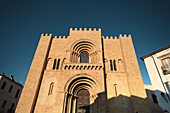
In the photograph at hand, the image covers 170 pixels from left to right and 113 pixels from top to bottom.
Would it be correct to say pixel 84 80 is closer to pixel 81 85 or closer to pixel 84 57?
pixel 81 85

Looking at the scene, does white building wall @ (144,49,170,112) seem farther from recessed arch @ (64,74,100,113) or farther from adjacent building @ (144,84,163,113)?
adjacent building @ (144,84,163,113)

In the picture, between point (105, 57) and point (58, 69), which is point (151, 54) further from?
point (58, 69)

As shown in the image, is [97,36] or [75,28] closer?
[97,36]

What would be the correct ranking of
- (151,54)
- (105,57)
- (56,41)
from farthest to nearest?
1. (56,41)
2. (105,57)
3. (151,54)

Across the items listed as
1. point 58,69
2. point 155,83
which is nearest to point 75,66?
point 58,69

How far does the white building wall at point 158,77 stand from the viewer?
10.5 meters

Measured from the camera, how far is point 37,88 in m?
13.6

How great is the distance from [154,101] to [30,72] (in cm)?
2104

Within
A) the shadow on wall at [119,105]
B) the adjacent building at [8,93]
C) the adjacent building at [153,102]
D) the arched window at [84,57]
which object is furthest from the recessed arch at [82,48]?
the adjacent building at [8,93]

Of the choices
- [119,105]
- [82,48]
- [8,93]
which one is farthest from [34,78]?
[8,93]

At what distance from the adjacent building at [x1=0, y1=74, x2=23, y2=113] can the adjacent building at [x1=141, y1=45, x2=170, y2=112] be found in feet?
77.8

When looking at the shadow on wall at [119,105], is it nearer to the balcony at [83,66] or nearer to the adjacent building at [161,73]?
the adjacent building at [161,73]

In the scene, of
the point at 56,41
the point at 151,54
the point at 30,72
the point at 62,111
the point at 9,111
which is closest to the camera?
the point at 62,111

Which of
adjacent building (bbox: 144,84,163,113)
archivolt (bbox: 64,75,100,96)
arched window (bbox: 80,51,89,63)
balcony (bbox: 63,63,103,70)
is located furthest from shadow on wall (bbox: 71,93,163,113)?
adjacent building (bbox: 144,84,163,113)
